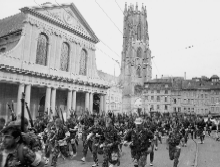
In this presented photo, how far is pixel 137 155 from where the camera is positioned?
7059 mm

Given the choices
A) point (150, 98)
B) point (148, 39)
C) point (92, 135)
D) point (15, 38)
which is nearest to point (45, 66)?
point (15, 38)

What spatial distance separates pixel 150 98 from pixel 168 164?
5197 centimetres

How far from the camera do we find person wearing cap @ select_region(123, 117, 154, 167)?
6914mm

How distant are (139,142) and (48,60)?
23.6 m

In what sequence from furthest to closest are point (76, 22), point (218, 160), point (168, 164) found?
point (76, 22) → point (218, 160) → point (168, 164)

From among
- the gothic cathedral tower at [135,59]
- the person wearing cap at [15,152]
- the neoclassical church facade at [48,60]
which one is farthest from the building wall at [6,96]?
the gothic cathedral tower at [135,59]

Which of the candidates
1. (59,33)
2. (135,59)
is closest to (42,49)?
(59,33)

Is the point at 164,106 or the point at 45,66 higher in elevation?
the point at 45,66

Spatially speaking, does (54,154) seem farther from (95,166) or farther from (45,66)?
(45,66)

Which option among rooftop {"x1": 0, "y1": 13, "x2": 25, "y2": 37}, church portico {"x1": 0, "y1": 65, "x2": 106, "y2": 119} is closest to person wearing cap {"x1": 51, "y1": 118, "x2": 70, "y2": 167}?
church portico {"x1": 0, "y1": 65, "x2": 106, "y2": 119}

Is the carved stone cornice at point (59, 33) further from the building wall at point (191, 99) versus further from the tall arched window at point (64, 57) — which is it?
the building wall at point (191, 99)

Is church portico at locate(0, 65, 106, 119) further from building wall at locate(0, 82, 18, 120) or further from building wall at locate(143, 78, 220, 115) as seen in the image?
building wall at locate(143, 78, 220, 115)

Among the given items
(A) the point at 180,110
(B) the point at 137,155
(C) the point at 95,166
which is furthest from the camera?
(A) the point at 180,110

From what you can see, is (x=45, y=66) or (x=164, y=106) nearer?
(x=45, y=66)
